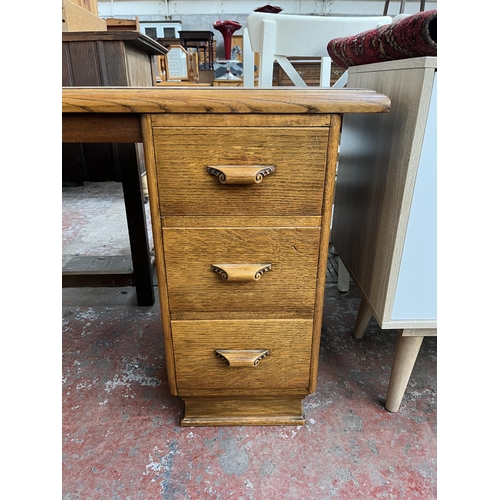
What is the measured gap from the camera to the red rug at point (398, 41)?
581mm

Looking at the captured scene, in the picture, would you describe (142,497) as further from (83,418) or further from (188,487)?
(83,418)

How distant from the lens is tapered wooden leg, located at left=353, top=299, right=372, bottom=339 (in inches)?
41.7

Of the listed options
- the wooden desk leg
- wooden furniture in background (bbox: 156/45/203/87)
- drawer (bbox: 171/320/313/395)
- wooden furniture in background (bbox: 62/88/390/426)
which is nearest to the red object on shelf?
wooden furniture in background (bbox: 156/45/203/87)

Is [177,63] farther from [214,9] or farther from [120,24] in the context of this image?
[214,9]

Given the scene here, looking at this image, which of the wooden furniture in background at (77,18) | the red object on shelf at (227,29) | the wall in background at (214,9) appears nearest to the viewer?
the wooden furniture in background at (77,18)

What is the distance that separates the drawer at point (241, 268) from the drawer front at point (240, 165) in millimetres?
42

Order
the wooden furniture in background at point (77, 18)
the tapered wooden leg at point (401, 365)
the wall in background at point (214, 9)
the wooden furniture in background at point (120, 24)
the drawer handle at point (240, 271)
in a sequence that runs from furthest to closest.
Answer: the wall in background at point (214, 9)
the wooden furniture in background at point (120, 24)
the wooden furniture in background at point (77, 18)
the tapered wooden leg at point (401, 365)
the drawer handle at point (240, 271)

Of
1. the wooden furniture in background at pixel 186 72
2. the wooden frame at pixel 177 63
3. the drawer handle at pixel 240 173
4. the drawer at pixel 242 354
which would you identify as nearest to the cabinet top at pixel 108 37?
the drawer handle at pixel 240 173

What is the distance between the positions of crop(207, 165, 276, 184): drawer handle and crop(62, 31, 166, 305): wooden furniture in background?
2.04ft

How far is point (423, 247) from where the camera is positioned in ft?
A: 2.29

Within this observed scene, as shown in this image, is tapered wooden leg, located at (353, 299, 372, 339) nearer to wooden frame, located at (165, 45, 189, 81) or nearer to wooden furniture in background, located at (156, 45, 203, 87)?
wooden furniture in background, located at (156, 45, 203, 87)

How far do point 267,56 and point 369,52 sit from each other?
99cm

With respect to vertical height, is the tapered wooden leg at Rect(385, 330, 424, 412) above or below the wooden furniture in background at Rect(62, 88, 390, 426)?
below

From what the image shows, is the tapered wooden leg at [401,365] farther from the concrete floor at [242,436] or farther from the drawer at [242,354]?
the drawer at [242,354]
